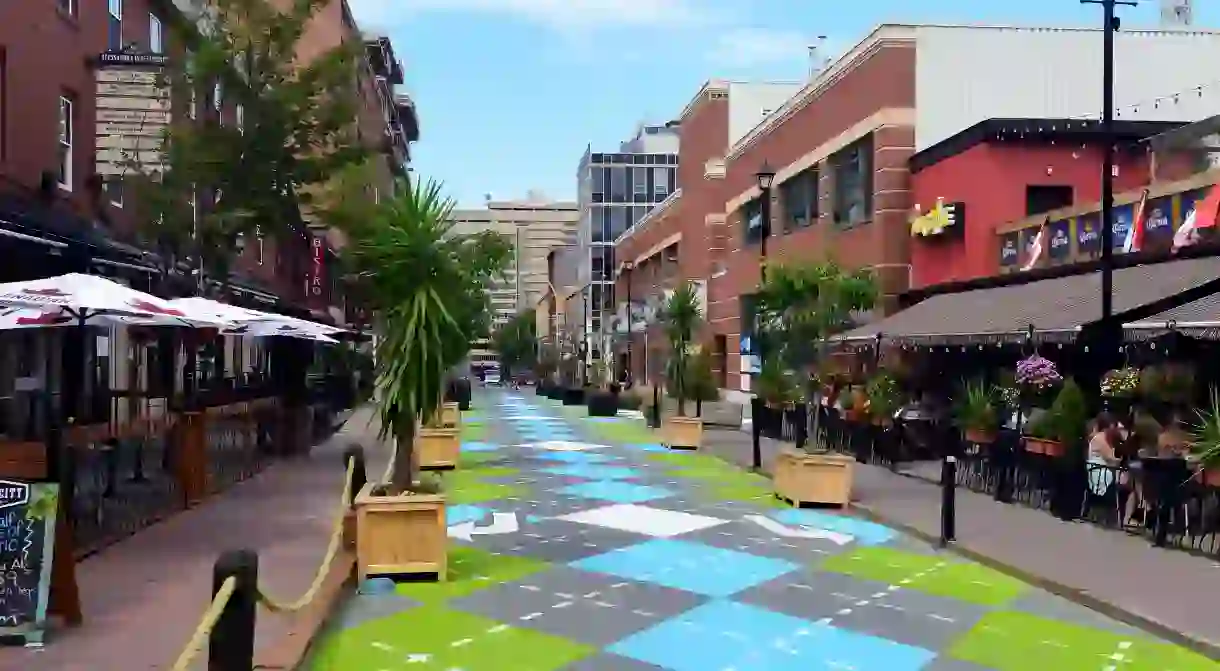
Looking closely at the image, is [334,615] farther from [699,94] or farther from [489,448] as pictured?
[699,94]

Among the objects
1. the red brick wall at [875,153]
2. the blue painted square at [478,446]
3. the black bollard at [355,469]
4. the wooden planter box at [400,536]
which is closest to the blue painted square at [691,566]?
the wooden planter box at [400,536]

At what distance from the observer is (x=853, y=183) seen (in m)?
34.7

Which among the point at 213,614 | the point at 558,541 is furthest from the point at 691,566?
the point at 213,614

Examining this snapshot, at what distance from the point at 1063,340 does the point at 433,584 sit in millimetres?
11534

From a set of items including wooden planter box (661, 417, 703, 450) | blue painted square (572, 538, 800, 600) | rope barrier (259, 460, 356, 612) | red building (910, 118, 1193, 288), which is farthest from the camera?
wooden planter box (661, 417, 703, 450)

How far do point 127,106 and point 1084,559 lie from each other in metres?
15.8

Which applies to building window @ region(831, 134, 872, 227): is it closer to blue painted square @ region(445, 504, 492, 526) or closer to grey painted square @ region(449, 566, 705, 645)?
blue painted square @ region(445, 504, 492, 526)

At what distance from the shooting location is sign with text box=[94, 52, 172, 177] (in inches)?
795

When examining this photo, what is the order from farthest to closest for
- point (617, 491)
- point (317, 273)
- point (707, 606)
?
point (317, 273)
point (617, 491)
point (707, 606)

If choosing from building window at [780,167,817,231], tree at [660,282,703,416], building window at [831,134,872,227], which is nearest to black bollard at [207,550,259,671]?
building window at [831,134,872,227]

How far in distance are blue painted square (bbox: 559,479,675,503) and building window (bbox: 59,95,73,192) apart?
9924mm

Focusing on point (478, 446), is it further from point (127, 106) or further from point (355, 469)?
point (355, 469)

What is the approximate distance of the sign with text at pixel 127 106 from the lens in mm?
20203

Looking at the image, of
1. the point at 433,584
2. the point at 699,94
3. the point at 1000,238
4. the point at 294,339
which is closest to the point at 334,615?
the point at 433,584
